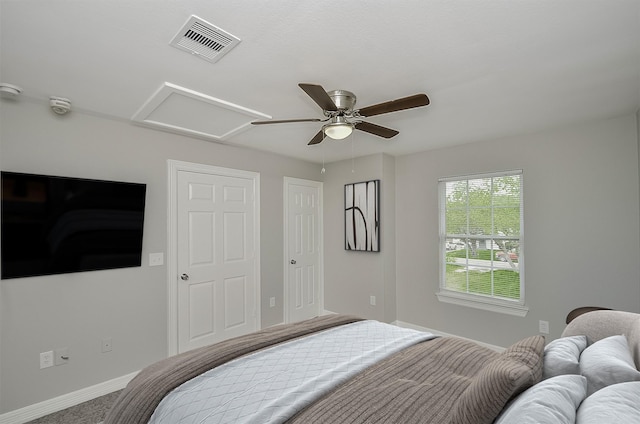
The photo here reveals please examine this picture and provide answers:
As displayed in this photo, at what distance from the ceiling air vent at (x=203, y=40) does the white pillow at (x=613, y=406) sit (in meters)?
2.08

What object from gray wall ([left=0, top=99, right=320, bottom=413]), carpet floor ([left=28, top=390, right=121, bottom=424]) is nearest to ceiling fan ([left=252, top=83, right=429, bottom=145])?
gray wall ([left=0, top=99, right=320, bottom=413])

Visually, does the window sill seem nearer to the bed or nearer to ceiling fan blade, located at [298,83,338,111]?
the bed

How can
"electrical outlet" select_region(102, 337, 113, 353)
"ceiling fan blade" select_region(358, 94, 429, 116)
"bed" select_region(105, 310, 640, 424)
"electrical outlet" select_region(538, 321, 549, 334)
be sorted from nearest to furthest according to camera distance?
1. "bed" select_region(105, 310, 640, 424)
2. "ceiling fan blade" select_region(358, 94, 429, 116)
3. "electrical outlet" select_region(102, 337, 113, 353)
4. "electrical outlet" select_region(538, 321, 549, 334)

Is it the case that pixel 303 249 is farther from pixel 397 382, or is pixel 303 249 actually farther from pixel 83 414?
pixel 397 382

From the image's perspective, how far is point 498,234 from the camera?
138 inches

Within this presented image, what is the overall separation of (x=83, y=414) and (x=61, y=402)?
0.82 ft

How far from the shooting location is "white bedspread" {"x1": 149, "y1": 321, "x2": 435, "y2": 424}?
4.06ft

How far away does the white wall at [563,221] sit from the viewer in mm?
2770

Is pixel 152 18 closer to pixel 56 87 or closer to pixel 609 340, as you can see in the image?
pixel 56 87

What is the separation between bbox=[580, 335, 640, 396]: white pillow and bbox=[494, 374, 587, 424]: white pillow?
6 cm

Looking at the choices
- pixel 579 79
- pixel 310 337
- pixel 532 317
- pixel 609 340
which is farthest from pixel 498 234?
pixel 310 337

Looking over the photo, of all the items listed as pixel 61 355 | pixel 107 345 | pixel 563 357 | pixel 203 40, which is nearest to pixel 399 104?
pixel 203 40

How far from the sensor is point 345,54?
1.76m

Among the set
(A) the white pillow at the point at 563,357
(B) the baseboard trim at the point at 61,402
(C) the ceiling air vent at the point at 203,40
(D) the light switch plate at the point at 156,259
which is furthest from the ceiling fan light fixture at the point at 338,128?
(B) the baseboard trim at the point at 61,402
